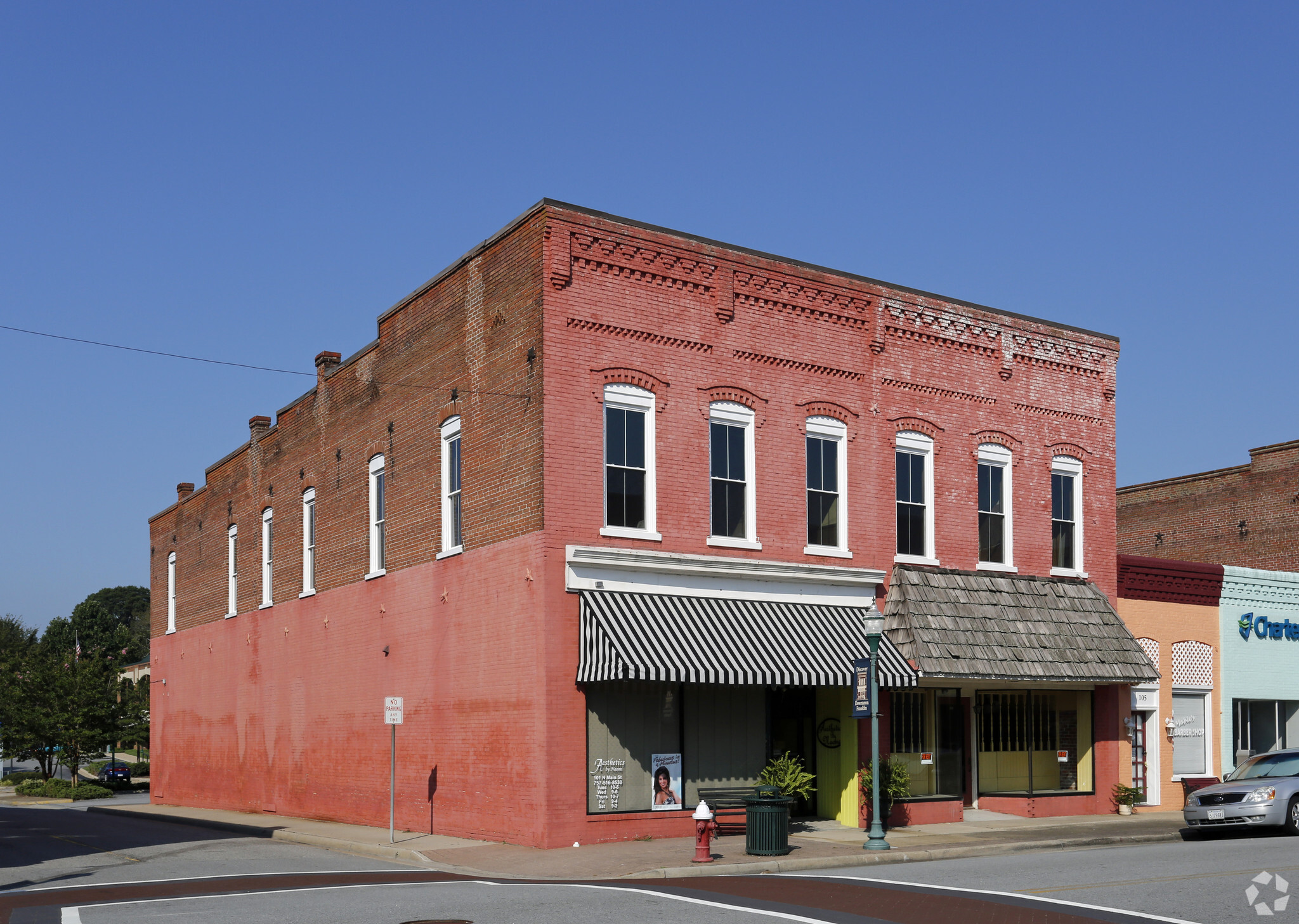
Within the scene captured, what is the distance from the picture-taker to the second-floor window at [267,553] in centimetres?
3303

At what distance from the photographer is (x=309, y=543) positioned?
3061 cm

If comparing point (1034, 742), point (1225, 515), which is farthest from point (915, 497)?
point (1225, 515)

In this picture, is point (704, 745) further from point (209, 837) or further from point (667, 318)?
point (209, 837)

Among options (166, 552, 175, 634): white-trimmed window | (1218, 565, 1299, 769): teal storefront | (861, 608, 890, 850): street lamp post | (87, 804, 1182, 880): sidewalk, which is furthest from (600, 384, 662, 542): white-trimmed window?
(166, 552, 175, 634): white-trimmed window

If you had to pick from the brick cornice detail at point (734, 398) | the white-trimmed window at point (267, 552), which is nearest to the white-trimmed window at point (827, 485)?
the brick cornice detail at point (734, 398)

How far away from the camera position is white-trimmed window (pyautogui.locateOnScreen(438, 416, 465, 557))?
76.5 ft

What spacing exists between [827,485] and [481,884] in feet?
33.8

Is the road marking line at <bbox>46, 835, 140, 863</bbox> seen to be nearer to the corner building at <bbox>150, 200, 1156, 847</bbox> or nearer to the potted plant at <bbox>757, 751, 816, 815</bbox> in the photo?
the corner building at <bbox>150, 200, 1156, 847</bbox>

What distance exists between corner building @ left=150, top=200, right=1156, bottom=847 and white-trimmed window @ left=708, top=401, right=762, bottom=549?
49mm

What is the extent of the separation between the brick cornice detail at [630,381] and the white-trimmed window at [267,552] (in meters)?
15.2

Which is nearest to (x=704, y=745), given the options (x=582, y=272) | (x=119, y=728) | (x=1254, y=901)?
(x=582, y=272)

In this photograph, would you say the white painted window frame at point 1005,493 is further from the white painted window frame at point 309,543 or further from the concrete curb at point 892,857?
the white painted window frame at point 309,543

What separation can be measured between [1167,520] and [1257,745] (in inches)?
512

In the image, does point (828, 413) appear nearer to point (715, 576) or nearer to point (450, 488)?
point (715, 576)
